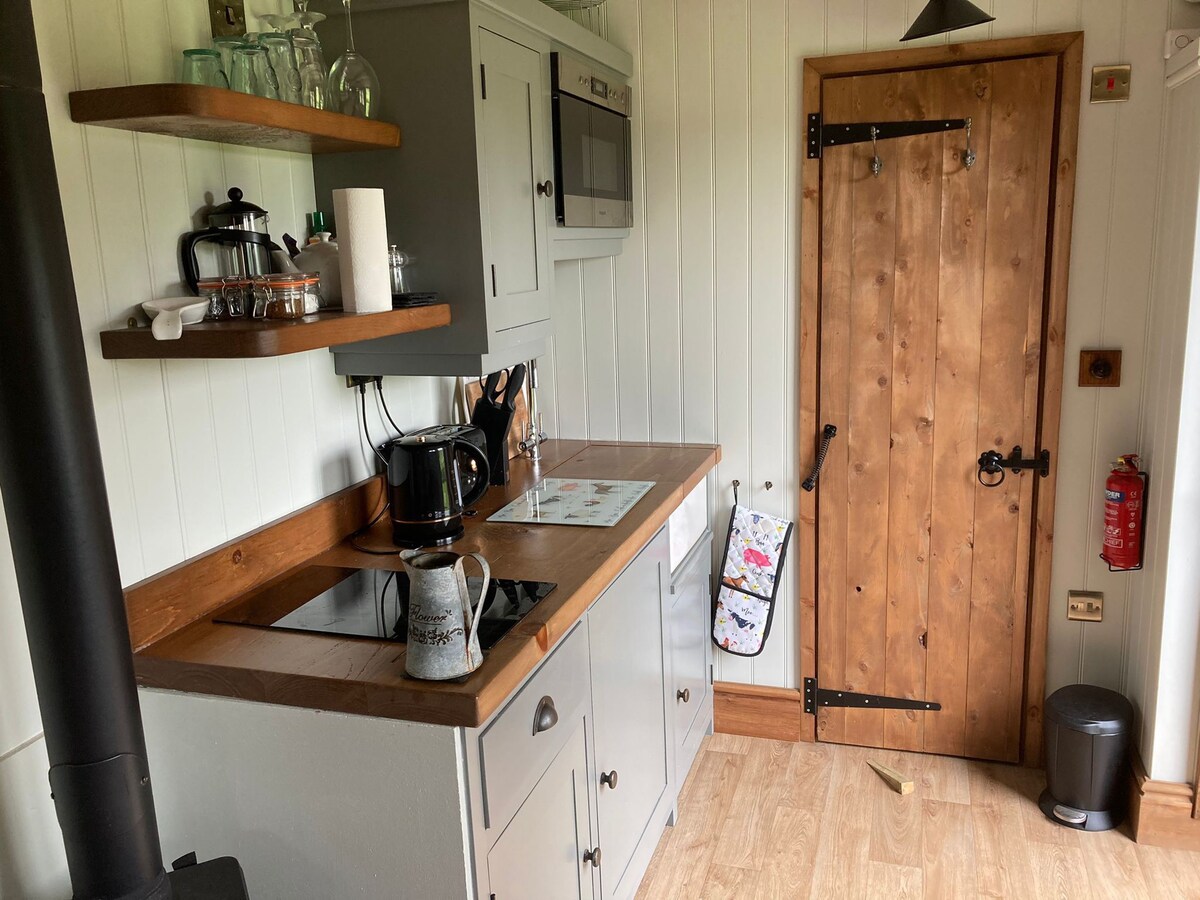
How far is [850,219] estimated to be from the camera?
2.84 metres

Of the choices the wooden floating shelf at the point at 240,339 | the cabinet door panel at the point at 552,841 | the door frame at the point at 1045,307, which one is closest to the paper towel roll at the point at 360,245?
the wooden floating shelf at the point at 240,339

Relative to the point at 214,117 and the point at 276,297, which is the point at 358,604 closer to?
the point at 276,297

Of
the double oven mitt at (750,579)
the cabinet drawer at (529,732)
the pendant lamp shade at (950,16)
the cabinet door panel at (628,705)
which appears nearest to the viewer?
the cabinet drawer at (529,732)

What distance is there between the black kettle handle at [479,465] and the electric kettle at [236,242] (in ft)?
1.69

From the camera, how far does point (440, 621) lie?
4.78ft

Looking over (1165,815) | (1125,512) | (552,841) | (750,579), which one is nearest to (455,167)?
(552,841)

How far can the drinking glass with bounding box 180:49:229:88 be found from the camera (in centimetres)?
166

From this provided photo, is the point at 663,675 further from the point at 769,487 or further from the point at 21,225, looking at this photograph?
the point at 21,225

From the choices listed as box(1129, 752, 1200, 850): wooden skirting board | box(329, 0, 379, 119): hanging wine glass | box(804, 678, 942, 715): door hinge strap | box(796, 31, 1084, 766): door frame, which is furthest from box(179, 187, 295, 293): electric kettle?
box(1129, 752, 1200, 850): wooden skirting board

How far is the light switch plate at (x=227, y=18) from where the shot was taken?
1.82 meters

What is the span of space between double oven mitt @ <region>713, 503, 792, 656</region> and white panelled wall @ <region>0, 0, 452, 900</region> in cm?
143

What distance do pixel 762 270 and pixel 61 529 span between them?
6.99 feet

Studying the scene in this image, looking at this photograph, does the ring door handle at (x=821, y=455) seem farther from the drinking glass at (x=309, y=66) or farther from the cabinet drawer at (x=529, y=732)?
the drinking glass at (x=309, y=66)

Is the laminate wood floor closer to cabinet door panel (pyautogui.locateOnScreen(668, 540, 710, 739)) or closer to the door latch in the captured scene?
cabinet door panel (pyautogui.locateOnScreen(668, 540, 710, 739))
